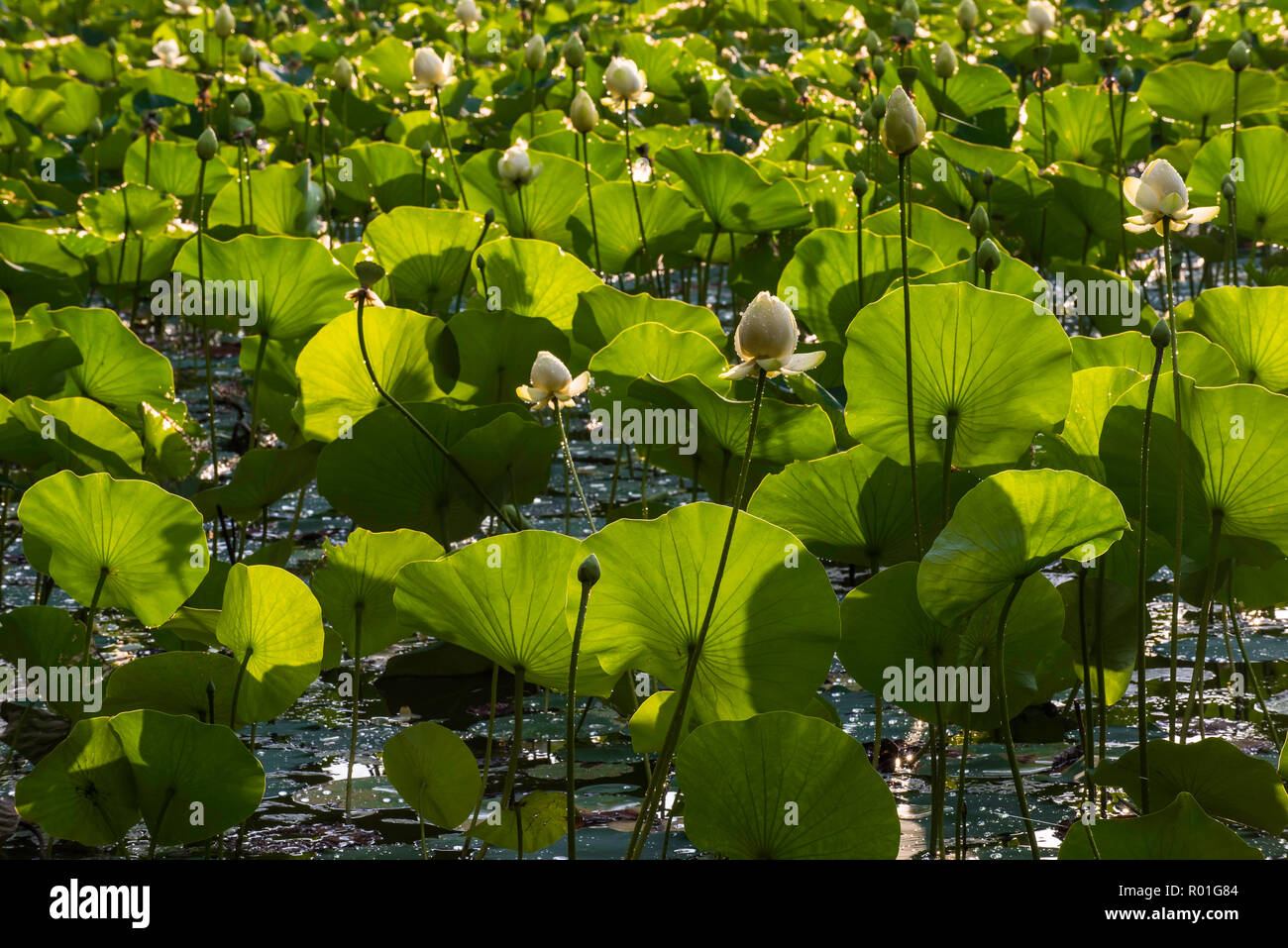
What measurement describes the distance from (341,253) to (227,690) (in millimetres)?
1155

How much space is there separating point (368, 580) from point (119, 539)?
0.87 feet

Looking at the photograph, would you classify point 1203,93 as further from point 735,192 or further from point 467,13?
point 467,13

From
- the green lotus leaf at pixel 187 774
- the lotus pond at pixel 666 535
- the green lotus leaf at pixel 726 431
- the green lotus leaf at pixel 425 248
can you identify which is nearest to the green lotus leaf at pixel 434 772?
the lotus pond at pixel 666 535

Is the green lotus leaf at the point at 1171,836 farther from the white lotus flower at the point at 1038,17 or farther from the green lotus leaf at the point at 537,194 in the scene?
the white lotus flower at the point at 1038,17

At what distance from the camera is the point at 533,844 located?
1.33m

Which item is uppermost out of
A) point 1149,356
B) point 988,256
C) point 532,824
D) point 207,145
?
point 207,145

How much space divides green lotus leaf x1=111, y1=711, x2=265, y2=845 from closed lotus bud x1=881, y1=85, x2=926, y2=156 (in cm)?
84

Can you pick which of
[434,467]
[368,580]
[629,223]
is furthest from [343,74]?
[368,580]

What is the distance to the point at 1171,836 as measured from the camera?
116 centimetres

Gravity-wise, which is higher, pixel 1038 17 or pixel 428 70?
pixel 1038 17

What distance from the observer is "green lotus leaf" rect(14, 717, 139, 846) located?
1.27 metres

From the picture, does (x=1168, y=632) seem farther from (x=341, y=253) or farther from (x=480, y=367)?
(x=341, y=253)

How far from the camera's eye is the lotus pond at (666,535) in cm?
126
